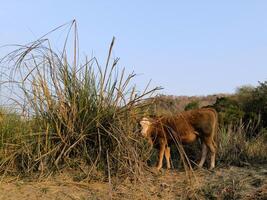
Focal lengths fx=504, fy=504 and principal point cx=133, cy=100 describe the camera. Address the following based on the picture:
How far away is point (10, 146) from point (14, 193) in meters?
1.08

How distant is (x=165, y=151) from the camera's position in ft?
28.8

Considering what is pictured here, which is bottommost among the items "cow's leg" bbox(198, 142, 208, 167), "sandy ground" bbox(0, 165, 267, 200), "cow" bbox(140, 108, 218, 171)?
"sandy ground" bbox(0, 165, 267, 200)

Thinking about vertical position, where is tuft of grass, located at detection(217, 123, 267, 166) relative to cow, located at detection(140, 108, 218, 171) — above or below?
below

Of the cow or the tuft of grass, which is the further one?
the tuft of grass

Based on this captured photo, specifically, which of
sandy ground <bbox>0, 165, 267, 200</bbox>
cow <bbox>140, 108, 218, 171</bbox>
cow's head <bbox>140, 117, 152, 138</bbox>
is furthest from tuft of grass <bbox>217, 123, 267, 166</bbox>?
cow's head <bbox>140, 117, 152, 138</bbox>

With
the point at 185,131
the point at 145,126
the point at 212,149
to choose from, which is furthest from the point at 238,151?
the point at 145,126

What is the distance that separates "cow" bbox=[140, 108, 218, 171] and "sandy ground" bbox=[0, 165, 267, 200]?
1131 millimetres

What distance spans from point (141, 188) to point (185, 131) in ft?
8.08

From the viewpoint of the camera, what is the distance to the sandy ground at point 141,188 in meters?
6.55

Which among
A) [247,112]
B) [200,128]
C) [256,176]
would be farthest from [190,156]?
[247,112]

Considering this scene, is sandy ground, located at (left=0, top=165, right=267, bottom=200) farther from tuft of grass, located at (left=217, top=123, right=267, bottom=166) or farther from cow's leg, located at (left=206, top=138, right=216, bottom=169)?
tuft of grass, located at (left=217, top=123, right=267, bottom=166)

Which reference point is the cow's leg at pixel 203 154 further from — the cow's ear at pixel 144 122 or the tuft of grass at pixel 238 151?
the cow's ear at pixel 144 122

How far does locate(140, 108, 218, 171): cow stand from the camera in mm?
8547

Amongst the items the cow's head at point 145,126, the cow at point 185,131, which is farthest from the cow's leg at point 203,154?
the cow's head at point 145,126
